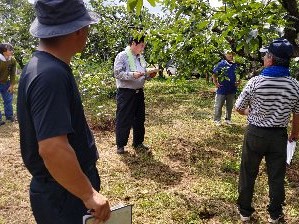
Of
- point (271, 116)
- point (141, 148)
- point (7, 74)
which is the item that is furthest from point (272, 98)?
A: point (7, 74)

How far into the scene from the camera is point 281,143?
373 cm

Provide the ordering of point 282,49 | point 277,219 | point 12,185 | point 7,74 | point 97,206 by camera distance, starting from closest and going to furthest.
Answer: point 97,206 < point 282,49 < point 277,219 < point 12,185 < point 7,74

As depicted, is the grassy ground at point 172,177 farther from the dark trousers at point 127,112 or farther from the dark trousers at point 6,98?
the dark trousers at point 6,98

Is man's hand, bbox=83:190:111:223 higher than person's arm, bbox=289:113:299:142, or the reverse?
man's hand, bbox=83:190:111:223

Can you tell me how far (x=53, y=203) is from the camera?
2006 mm

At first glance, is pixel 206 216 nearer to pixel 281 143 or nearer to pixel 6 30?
pixel 281 143

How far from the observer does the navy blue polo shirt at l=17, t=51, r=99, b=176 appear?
1703mm

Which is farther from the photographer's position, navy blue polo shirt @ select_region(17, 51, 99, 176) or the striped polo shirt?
the striped polo shirt

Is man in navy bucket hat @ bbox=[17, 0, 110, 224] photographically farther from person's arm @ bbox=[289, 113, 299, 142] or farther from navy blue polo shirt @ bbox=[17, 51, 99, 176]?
person's arm @ bbox=[289, 113, 299, 142]

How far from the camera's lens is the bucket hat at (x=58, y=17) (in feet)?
5.99

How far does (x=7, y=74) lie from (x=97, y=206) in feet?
25.2

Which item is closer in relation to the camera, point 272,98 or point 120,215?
point 120,215

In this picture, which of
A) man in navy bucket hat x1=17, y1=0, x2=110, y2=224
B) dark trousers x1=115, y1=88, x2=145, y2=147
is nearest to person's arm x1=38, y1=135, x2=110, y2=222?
man in navy bucket hat x1=17, y1=0, x2=110, y2=224

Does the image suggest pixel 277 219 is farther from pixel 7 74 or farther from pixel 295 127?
pixel 7 74
